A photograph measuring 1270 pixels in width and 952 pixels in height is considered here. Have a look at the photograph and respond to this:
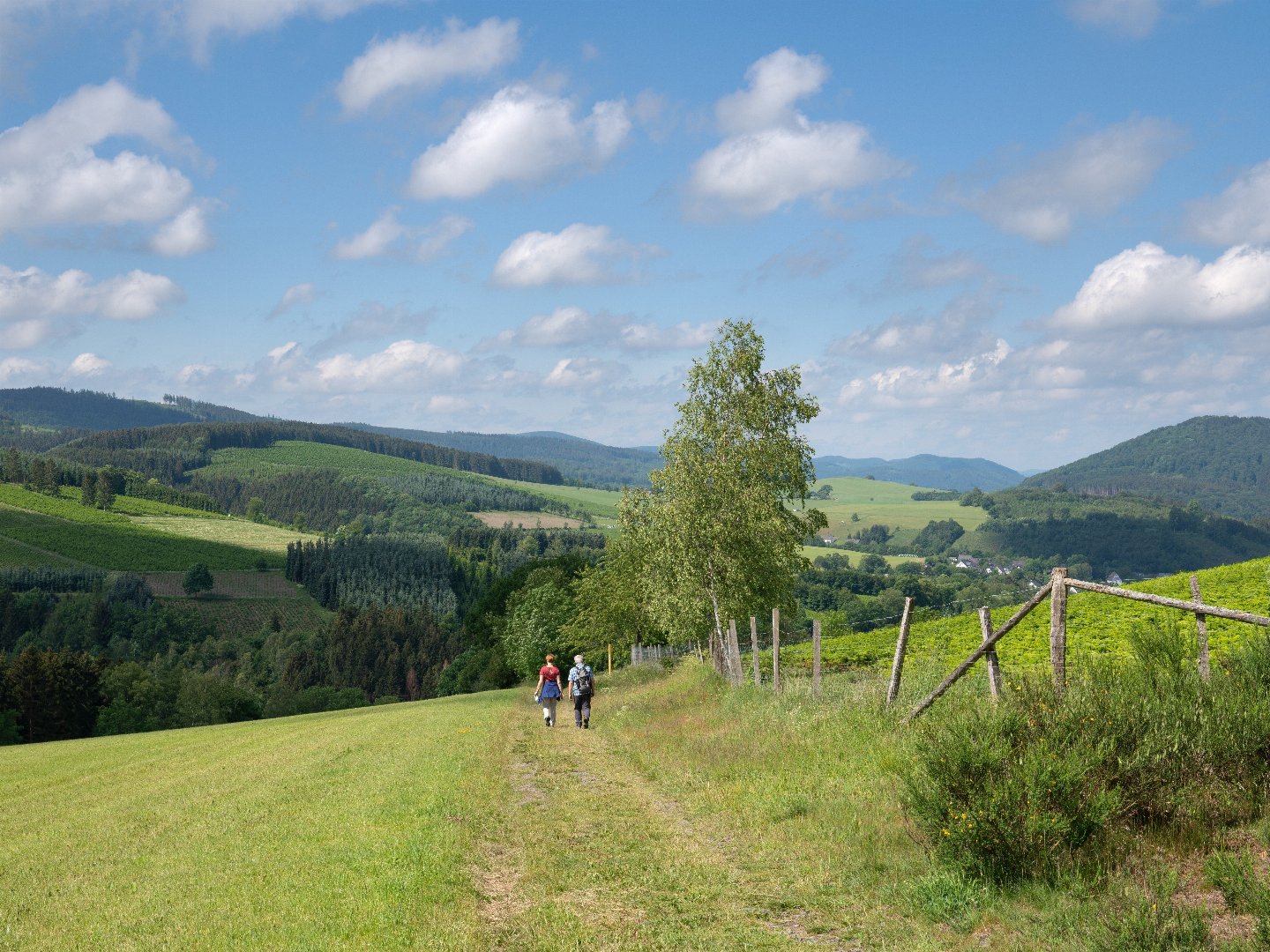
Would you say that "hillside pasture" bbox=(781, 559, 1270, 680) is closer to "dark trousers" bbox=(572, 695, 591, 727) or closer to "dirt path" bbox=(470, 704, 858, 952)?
"dark trousers" bbox=(572, 695, 591, 727)

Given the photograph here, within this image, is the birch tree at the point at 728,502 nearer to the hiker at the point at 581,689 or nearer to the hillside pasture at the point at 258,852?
the hiker at the point at 581,689

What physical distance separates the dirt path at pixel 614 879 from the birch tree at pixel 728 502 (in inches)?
485

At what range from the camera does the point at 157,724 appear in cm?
8488

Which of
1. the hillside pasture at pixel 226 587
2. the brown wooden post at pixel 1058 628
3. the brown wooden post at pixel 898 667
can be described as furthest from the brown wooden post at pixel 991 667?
the hillside pasture at pixel 226 587

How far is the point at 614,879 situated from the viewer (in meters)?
10.3

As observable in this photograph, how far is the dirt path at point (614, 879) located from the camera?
8.44 meters

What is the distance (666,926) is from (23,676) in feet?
280

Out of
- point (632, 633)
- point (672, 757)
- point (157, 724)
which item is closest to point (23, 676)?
point (157, 724)

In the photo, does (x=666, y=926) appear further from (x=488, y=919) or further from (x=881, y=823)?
(x=881, y=823)

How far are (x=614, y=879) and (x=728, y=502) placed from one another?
19.1 metres

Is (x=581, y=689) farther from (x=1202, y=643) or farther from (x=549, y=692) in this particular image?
(x=1202, y=643)

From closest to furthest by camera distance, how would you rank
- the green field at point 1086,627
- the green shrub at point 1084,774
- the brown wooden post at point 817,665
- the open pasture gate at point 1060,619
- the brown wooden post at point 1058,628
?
the green shrub at point 1084,774 < the open pasture gate at point 1060,619 < the brown wooden post at point 1058,628 < the brown wooden post at point 817,665 < the green field at point 1086,627

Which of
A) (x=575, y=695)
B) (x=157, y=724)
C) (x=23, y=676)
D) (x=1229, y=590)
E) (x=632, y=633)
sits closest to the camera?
(x=575, y=695)

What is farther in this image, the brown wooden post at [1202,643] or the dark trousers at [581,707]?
the dark trousers at [581,707]
